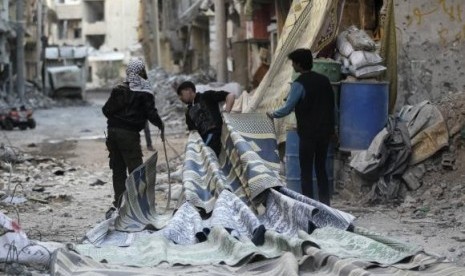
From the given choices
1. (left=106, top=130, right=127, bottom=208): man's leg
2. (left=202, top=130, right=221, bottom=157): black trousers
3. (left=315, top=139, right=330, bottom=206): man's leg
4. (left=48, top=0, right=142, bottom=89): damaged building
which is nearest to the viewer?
(left=315, top=139, right=330, bottom=206): man's leg

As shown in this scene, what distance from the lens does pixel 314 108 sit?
813 cm

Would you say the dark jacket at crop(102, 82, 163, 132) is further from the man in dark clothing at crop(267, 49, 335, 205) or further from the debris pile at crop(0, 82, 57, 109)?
the debris pile at crop(0, 82, 57, 109)

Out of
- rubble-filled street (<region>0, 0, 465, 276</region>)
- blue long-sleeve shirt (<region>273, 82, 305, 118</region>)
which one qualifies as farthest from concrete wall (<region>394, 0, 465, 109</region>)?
blue long-sleeve shirt (<region>273, 82, 305, 118</region>)

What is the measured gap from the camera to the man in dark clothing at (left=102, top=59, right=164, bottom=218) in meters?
8.25

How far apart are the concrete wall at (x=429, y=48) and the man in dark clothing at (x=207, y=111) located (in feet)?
9.05

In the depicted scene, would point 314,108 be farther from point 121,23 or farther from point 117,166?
point 121,23

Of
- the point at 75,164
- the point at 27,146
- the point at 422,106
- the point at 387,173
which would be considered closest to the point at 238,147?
the point at 387,173

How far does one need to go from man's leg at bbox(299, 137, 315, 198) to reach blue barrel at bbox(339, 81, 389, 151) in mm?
1395

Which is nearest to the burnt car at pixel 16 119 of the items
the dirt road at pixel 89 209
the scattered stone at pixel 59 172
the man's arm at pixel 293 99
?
the dirt road at pixel 89 209

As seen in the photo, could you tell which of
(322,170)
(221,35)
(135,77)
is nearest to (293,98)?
(322,170)

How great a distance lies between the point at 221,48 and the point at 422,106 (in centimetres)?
1347

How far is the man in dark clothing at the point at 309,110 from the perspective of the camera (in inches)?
318

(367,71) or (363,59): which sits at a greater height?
(363,59)

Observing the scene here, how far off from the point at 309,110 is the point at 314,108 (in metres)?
0.05
